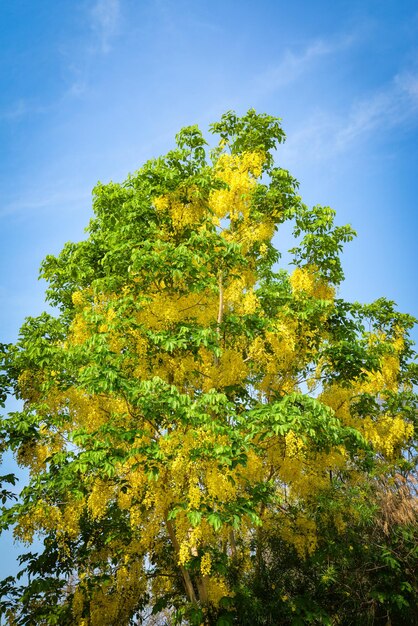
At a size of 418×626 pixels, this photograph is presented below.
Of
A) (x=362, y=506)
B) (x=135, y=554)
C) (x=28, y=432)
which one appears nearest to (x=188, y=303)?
(x=28, y=432)

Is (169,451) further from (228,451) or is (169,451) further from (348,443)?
(348,443)

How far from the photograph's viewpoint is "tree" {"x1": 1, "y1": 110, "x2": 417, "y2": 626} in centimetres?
583

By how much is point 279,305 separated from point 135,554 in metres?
4.70

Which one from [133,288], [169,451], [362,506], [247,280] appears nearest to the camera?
[169,451]

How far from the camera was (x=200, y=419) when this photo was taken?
17.4ft

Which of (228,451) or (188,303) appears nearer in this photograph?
(228,451)

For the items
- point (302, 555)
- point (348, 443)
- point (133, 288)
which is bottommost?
point (302, 555)

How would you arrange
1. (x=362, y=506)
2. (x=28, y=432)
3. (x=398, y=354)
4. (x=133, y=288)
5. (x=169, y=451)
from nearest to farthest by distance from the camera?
(x=169, y=451) < (x=28, y=432) < (x=133, y=288) < (x=362, y=506) < (x=398, y=354)

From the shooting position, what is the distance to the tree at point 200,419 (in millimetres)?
5828

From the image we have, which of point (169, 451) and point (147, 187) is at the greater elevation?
point (147, 187)

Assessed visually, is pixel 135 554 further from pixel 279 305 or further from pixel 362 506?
pixel 279 305

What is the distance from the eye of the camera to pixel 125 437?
5355mm

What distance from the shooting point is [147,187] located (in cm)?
701

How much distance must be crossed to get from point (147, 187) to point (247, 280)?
272 cm
